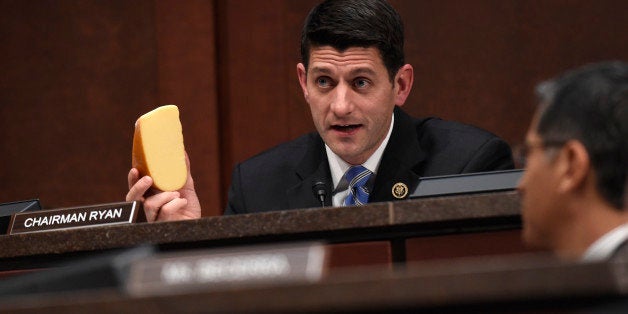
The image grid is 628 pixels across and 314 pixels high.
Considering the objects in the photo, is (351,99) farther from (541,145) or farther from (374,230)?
(541,145)

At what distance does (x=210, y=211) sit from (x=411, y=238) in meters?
2.11

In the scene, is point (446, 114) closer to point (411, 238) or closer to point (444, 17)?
point (444, 17)

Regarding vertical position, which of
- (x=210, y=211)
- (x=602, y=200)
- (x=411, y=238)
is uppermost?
(x=602, y=200)

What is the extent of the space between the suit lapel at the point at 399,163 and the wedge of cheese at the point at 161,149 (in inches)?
21.5

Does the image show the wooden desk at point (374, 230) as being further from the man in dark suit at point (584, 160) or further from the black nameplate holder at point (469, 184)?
the man in dark suit at point (584, 160)

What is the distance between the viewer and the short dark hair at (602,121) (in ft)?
4.97

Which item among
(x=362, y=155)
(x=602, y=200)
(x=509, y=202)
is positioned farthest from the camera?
(x=362, y=155)

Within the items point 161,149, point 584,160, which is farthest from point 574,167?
point 161,149

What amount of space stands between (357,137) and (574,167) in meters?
1.39

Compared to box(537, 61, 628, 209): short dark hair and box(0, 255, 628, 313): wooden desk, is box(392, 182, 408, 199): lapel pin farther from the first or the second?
box(0, 255, 628, 313): wooden desk

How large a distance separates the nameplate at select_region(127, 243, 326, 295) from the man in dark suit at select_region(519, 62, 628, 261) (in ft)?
1.92

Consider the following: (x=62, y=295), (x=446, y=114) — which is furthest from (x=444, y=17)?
(x=62, y=295)

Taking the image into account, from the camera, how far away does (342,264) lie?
2064 mm

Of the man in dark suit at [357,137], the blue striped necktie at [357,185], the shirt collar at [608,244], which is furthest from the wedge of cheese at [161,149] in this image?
the shirt collar at [608,244]
